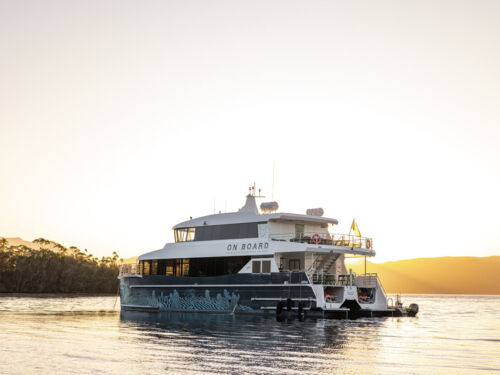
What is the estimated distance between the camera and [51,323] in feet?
98.6

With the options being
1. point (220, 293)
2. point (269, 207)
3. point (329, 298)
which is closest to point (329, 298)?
point (329, 298)

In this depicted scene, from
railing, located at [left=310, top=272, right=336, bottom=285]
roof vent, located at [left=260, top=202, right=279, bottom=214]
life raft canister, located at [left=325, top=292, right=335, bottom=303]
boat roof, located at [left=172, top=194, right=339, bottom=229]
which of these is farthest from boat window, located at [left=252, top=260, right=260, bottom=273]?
life raft canister, located at [left=325, top=292, right=335, bottom=303]

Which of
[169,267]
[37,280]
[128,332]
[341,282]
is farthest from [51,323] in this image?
[37,280]

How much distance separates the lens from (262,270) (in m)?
34.3

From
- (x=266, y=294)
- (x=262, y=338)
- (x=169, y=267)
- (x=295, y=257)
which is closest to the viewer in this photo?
(x=262, y=338)

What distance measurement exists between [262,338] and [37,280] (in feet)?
303

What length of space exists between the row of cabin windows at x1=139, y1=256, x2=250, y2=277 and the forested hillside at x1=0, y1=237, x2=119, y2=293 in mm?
70517

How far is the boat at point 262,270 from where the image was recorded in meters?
33.0

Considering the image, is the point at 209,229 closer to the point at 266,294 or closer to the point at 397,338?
the point at 266,294

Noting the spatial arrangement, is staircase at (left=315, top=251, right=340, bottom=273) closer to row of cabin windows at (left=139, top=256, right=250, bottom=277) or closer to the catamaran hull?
the catamaran hull

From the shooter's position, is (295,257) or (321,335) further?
(295,257)

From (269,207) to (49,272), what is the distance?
81.8 m

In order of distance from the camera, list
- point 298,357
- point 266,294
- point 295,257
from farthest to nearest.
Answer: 1. point 295,257
2. point 266,294
3. point 298,357

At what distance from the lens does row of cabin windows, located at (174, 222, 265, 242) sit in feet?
117
